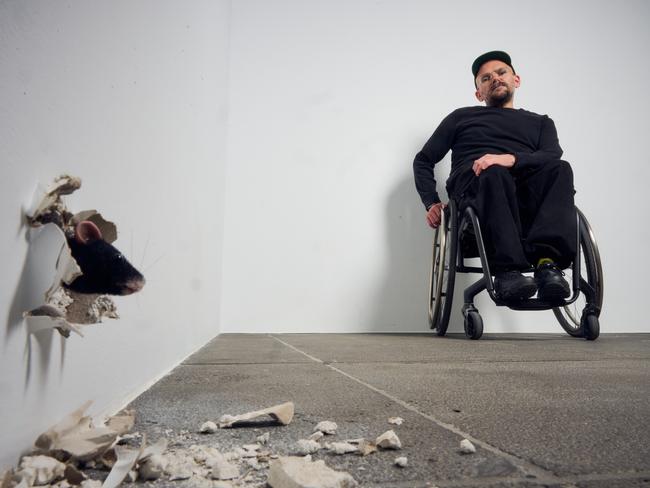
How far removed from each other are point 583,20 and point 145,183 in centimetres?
312

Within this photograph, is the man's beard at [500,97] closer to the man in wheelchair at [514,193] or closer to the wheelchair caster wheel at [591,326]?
the man in wheelchair at [514,193]

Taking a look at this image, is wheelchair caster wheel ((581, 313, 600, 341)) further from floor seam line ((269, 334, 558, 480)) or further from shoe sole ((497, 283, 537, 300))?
floor seam line ((269, 334, 558, 480))

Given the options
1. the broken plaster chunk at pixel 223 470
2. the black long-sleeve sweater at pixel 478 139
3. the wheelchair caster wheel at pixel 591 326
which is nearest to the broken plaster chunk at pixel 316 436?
the broken plaster chunk at pixel 223 470

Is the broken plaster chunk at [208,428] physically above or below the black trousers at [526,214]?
below

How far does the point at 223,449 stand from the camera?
46 cm

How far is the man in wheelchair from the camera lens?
157 centimetres

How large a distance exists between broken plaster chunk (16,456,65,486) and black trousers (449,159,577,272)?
4.76 ft

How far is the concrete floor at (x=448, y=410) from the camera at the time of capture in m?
0.40

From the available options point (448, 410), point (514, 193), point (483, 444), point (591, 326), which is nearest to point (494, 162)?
point (514, 193)

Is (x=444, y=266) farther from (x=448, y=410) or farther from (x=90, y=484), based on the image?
(x=90, y=484)

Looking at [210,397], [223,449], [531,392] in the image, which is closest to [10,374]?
[223,449]

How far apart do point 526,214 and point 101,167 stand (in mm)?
1537

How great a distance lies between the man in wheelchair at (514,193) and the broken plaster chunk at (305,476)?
129cm

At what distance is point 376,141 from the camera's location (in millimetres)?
2502
